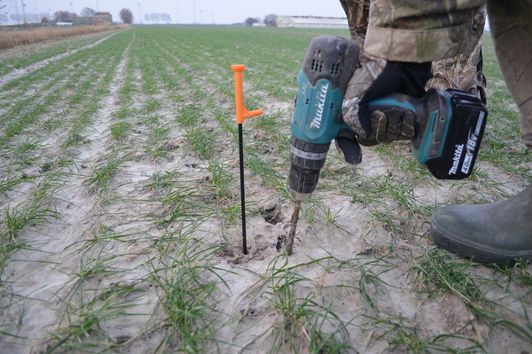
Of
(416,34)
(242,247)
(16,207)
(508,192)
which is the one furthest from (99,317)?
(508,192)

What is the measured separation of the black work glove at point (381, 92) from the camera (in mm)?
1338

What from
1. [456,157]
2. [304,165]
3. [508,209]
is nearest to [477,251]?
[508,209]

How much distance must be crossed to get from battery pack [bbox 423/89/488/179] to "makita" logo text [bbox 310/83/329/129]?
44 centimetres

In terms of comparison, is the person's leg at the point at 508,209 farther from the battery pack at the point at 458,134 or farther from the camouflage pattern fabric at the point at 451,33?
the battery pack at the point at 458,134

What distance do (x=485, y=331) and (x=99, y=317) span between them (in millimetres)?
1436

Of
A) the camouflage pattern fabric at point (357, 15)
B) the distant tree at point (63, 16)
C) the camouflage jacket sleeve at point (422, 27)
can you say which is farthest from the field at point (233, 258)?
the distant tree at point (63, 16)

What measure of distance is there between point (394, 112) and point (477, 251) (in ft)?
2.63

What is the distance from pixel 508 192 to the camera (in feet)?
7.54

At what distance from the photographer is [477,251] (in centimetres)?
159

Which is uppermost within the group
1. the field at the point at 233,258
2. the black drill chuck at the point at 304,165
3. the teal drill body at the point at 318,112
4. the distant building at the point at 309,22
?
the distant building at the point at 309,22

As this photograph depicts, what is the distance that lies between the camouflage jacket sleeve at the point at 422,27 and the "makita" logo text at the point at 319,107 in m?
0.25

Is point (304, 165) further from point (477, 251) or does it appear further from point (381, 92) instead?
point (477, 251)

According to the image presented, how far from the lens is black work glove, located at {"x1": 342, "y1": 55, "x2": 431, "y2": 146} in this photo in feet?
4.39

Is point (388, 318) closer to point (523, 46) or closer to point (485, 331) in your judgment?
point (485, 331)
